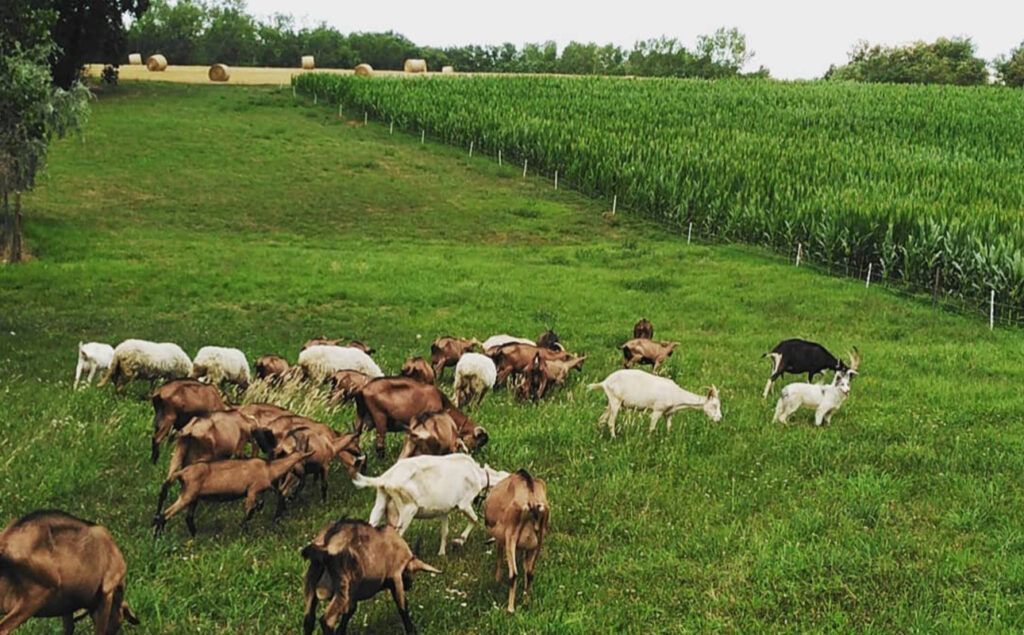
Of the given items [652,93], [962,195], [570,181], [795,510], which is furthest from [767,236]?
[652,93]

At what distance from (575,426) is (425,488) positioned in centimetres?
474

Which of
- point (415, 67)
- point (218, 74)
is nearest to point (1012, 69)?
point (415, 67)

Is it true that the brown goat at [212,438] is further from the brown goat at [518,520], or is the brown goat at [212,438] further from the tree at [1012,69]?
the tree at [1012,69]

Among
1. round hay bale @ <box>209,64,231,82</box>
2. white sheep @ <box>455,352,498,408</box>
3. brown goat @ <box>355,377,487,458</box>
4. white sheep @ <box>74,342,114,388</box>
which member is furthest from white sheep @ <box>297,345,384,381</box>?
round hay bale @ <box>209,64,231,82</box>

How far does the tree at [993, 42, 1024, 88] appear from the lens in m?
107

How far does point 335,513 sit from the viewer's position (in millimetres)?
9914

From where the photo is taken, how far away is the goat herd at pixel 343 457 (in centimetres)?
680

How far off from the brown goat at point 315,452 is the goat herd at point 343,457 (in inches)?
0.6

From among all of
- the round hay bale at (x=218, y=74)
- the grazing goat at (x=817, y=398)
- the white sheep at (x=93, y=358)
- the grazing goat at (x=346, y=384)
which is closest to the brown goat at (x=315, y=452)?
the grazing goat at (x=346, y=384)

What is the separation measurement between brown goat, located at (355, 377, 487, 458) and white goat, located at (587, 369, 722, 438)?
223cm

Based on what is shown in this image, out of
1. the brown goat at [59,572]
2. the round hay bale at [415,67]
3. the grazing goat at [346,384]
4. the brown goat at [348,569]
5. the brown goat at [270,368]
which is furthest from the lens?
the round hay bale at [415,67]

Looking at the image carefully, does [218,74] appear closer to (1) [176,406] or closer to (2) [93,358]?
(2) [93,358]

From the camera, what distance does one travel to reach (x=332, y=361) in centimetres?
1555

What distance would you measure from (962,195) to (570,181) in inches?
712
